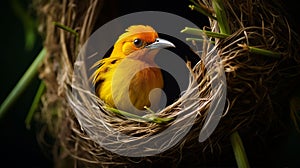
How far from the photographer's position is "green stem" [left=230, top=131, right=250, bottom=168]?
0.78 m

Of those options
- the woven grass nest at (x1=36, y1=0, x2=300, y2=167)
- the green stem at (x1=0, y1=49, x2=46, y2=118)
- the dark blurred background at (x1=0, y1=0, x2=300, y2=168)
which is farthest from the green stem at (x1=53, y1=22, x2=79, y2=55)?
the dark blurred background at (x1=0, y1=0, x2=300, y2=168)

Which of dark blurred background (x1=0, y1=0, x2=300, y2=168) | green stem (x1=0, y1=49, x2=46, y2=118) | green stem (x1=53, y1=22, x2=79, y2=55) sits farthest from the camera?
dark blurred background (x1=0, y1=0, x2=300, y2=168)

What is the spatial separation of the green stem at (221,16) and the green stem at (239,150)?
17 centimetres

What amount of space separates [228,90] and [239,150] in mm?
111

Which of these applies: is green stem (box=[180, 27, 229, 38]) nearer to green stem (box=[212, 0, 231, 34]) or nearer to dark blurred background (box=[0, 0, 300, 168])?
green stem (box=[212, 0, 231, 34])

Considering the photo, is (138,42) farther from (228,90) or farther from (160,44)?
(228,90)

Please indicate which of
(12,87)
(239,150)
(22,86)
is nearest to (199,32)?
(239,150)

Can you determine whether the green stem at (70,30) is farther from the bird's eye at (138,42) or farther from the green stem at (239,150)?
the green stem at (239,150)

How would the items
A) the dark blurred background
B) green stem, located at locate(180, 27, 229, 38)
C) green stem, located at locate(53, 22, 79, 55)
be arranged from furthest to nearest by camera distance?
the dark blurred background
green stem, located at locate(53, 22, 79, 55)
green stem, located at locate(180, 27, 229, 38)

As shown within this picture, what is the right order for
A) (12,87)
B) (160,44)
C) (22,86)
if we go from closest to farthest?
(160,44), (22,86), (12,87)

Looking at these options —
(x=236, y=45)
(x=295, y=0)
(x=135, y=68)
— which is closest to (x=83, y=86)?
(x=135, y=68)

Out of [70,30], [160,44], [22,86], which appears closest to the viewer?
[160,44]

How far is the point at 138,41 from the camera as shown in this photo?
0.73 m

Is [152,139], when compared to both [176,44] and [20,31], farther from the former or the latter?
[20,31]
